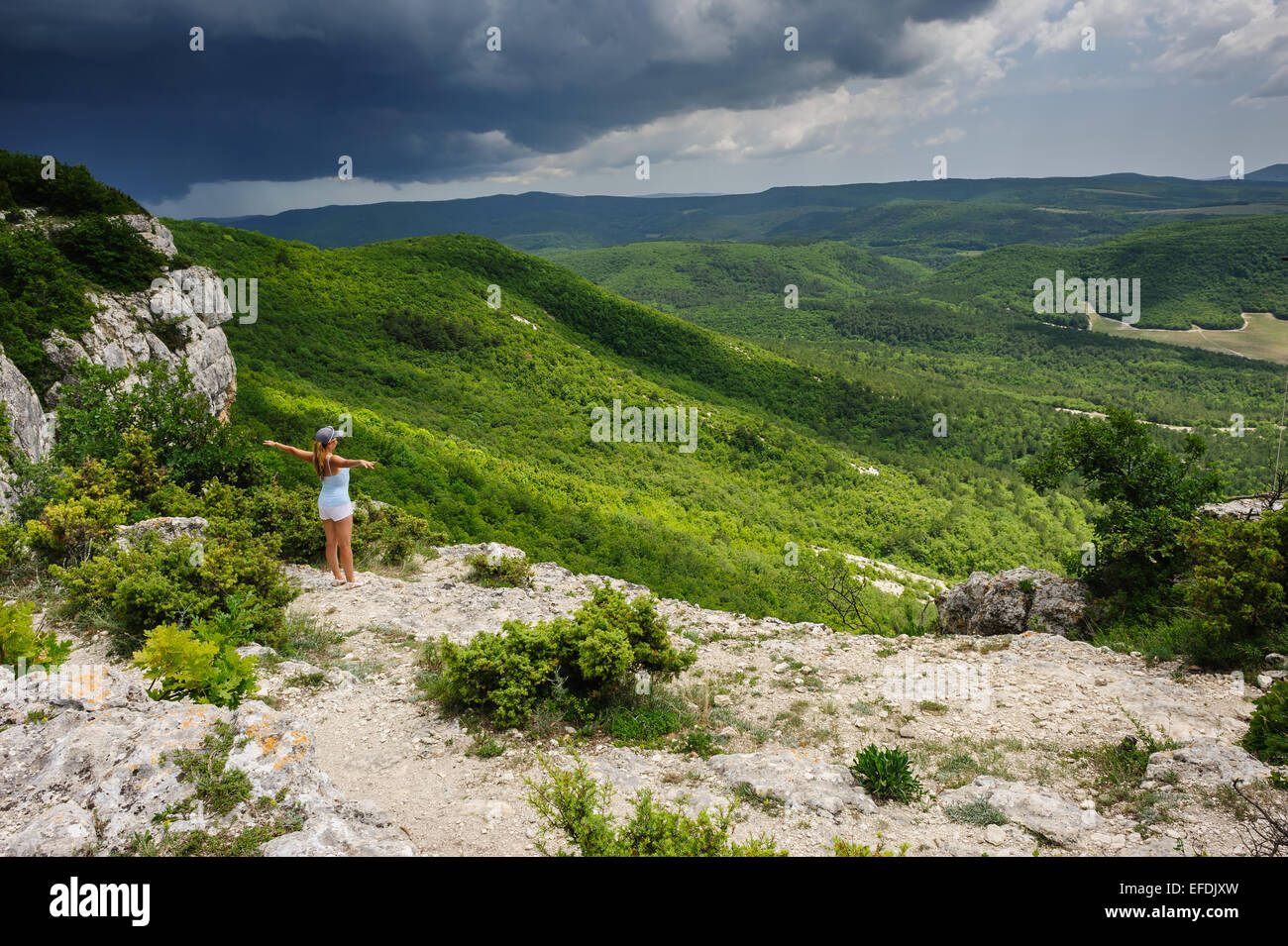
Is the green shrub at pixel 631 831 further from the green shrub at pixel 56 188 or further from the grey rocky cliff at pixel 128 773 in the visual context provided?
the green shrub at pixel 56 188

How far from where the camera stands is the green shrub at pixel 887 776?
19.5 ft

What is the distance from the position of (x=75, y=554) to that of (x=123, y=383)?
681 cm

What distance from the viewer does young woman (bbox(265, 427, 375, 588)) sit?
9406 mm

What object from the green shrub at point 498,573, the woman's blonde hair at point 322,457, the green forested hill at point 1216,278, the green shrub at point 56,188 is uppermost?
the green forested hill at point 1216,278

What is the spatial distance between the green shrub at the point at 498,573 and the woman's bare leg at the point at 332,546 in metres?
2.62

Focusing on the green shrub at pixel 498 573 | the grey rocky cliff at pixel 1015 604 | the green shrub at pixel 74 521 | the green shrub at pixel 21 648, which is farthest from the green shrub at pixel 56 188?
the grey rocky cliff at pixel 1015 604

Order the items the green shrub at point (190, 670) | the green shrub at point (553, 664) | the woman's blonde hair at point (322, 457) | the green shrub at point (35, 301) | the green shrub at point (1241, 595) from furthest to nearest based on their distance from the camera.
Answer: the green shrub at point (35, 301), the woman's blonde hair at point (322, 457), the green shrub at point (1241, 595), the green shrub at point (553, 664), the green shrub at point (190, 670)

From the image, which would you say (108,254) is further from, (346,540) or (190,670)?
(190,670)

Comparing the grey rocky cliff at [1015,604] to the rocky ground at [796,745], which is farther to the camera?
the grey rocky cliff at [1015,604]

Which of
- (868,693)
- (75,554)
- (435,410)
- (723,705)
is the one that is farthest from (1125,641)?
(435,410)

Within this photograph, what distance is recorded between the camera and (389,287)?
2180 inches

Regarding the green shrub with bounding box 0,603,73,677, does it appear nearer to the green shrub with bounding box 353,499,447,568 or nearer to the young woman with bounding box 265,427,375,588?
the young woman with bounding box 265,427,375,588

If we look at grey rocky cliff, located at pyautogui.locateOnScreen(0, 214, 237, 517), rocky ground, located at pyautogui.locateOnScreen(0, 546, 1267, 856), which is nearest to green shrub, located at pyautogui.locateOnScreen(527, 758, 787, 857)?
rocky ground, located at pyautogui.locateOnScreen(0, 546, 1267, 856)
